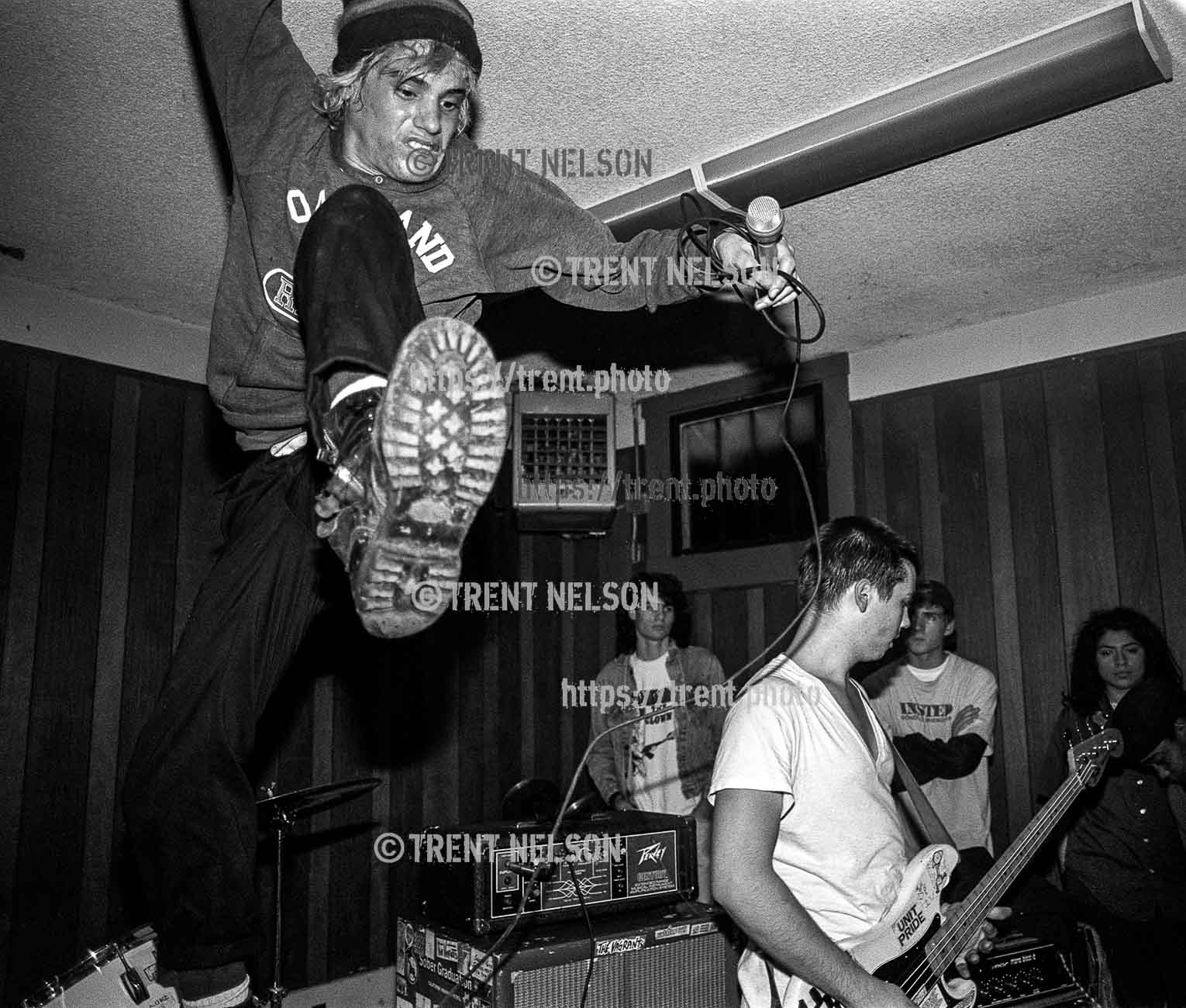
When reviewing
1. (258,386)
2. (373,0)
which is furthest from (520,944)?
(373,0)

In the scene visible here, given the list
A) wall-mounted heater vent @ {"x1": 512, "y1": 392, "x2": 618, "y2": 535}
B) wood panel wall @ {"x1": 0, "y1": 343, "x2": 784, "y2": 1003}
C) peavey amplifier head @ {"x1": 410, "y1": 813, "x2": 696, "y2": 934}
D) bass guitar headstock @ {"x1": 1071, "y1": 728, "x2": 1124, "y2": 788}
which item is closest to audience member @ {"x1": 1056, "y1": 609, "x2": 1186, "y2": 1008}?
bass guitar headstock @ {"x1": 1071, "y1": 728, "x2": 1124, "y2": 788}

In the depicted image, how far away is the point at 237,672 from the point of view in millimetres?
1485

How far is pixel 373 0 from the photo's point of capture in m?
1.49

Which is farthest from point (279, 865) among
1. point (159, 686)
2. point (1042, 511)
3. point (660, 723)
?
point (1042, 511)

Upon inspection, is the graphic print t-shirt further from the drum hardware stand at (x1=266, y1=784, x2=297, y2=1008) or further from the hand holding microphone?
the hand holding microphone

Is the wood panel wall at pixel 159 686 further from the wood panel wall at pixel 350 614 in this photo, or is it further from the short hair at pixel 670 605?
the short hair at pixel 670 605

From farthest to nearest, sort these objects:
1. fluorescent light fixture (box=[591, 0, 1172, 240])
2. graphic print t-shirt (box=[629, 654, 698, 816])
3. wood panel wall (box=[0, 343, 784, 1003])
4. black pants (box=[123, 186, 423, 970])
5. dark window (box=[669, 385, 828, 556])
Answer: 1. dark window (box=[669, 385, 828, 556])
2. graphic print t-shirt (box=[629, 654, 698, 816])
3. wood panel wall (box=[0, 343, 784, 1003])
4. fluorescent light fixture (box=[591, 0, 1172, 240])
5. black pants (box=[123, 186, 423, 970])

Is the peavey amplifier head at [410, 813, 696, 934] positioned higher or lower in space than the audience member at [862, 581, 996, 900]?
lower

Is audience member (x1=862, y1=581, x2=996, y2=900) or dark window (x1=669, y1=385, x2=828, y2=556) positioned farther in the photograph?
dark window (x1=669, y1=385, x2=828, y2=556)

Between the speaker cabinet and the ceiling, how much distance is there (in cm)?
237

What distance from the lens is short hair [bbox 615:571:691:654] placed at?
4.66 meters

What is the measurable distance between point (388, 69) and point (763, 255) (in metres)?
0.63

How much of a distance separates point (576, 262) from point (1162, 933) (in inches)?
116

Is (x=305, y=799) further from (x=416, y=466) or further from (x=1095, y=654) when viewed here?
(x=1095, y=654)
